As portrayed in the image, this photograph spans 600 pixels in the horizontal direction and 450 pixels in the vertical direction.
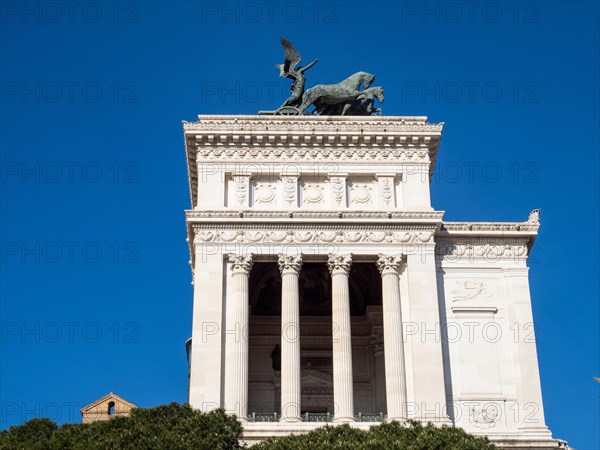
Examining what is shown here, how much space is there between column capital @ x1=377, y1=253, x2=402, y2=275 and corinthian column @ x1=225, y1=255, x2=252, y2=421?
704 cm

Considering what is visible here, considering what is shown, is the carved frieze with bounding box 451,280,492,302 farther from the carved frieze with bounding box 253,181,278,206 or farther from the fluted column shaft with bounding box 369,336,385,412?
the carved frieze with bounding box 253,181,278,206

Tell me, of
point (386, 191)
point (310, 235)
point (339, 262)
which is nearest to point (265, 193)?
point (310, 235)

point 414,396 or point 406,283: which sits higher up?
point 406,283

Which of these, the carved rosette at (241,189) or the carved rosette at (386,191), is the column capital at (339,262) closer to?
the carved rosette at (386,191)

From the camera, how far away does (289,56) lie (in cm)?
6444

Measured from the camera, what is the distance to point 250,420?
52719mm

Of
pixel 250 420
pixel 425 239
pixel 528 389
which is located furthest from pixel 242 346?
pixel 528 389

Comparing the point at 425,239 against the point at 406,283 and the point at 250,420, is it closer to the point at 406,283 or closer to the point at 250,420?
the point at 406,283

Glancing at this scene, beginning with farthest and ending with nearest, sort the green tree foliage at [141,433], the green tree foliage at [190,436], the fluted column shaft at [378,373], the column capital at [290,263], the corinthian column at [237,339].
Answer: the fluted column shaft at [378,373]
the column capital at [290,263]
the corinthian column at [237,339]
the green tree foliage at [141,433]
the green tree foliage at [190,436]

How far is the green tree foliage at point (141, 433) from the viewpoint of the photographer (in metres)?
43.0

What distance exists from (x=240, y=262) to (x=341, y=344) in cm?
693

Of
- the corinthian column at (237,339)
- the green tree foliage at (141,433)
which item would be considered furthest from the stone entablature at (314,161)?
the green tree foliage at (141,433)

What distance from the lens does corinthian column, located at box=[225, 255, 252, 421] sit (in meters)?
52.4

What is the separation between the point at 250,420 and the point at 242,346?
3785mm
